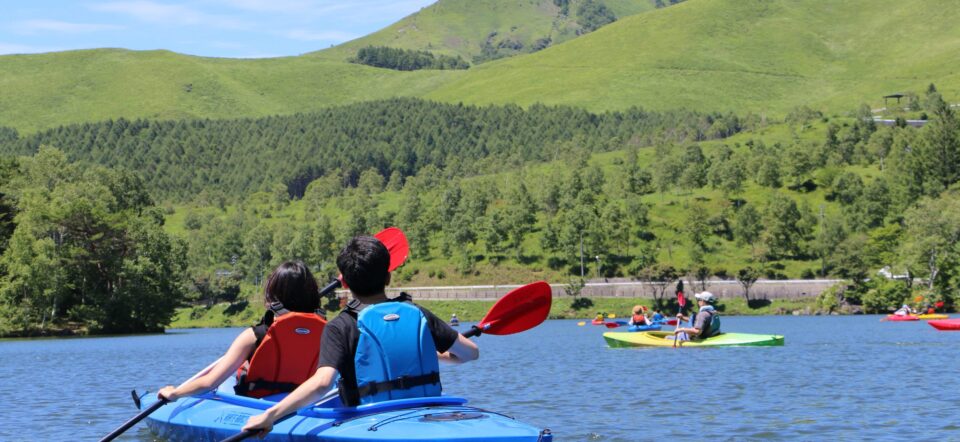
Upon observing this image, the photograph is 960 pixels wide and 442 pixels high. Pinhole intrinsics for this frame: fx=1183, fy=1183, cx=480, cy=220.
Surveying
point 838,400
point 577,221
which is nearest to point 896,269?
point 577,221

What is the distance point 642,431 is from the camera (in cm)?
2478

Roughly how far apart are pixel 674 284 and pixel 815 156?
53.0m

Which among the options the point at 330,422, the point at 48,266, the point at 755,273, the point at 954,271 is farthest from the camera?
the point at 755,273

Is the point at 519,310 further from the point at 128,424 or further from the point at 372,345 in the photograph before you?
the point at 128,424

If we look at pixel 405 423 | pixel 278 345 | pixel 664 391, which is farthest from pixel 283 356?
pixel 664 391

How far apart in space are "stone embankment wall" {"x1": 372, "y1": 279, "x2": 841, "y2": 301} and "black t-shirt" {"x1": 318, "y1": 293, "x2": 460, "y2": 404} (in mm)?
134257

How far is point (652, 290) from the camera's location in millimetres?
149750

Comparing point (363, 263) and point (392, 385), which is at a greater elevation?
point (363, 263)

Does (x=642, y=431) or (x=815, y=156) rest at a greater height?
(x=815, y=156)

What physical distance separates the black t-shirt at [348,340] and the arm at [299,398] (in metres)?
0.24

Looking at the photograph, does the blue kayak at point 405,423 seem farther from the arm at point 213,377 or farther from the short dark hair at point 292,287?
the short dark hair at point 292,287

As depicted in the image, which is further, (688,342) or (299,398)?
(688,342)

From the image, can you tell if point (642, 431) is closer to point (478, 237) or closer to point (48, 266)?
point (48, 266)

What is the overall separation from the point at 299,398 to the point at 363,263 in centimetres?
164
